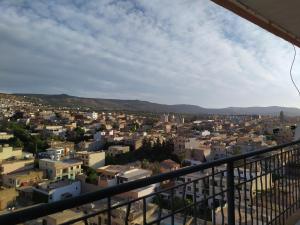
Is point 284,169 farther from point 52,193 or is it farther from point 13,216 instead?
point 52,193

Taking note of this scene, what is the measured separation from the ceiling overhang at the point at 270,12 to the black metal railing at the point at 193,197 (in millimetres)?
1224

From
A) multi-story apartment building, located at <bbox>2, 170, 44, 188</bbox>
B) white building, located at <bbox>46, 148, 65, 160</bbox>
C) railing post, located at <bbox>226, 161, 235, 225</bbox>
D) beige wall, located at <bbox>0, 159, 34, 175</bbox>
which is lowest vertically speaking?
multi-story apartment building, located at <bbox>2, 170, 44, 188</bbox>

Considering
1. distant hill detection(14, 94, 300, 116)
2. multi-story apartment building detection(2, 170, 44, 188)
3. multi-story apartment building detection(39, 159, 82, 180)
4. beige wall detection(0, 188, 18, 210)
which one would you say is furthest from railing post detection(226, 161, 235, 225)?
distant hill detection(14, 94, 300, 116)

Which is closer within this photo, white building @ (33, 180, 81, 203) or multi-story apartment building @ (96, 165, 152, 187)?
white building @ (33, 180, 81, 203)

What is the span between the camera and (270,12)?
9.52ft

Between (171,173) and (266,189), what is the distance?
1.72 metres

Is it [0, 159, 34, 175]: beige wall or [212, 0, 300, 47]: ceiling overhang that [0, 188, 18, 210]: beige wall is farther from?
[212, 0, 300, 47]: ceiling overhang

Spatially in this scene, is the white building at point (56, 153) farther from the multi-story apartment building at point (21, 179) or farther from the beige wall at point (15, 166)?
the multi-story apartment building at point (21, 179)

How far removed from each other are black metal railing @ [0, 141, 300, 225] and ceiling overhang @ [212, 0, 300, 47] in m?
1.22

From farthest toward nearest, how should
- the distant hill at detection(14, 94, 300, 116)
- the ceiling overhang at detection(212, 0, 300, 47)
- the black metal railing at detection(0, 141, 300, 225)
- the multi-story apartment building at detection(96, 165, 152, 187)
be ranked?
→ the distant hill at detection(14, 94, 300, 116)
the multi-story apartment building at detection(96, 165, 152, 187)
the ceiling overhang at detection(212, 0, 300, 47)
the black metal railing at detection(0, 141, 300, 225)

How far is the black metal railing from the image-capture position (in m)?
1.10

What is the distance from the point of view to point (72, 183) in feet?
81.8

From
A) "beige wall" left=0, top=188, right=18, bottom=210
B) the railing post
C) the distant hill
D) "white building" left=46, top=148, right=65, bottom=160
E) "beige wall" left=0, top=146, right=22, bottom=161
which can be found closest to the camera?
the railing post

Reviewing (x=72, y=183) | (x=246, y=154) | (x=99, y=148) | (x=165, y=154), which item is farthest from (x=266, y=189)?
(x=99, y=148)
